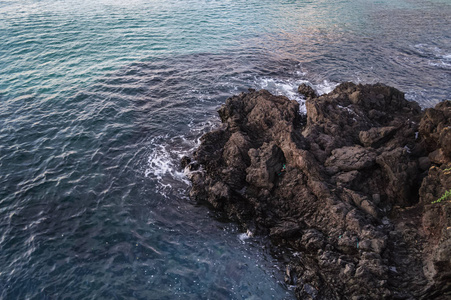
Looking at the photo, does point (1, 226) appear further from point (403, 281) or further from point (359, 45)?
point (359, 45)

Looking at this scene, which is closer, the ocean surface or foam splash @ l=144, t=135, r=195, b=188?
the ocean surface

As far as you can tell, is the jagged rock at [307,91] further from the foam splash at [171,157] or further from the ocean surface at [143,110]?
the foam splash at [171,157]

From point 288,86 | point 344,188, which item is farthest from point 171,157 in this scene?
point 288,86

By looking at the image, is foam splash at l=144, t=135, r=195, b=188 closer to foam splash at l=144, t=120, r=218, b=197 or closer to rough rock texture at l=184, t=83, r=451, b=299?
foam splash at l=144, t=120, r=218, b=197

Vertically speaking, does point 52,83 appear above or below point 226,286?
above

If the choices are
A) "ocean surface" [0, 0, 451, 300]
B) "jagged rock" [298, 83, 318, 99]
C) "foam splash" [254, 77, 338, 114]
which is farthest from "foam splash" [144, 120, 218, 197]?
"jagged rock" [298, 83, 318, 99]

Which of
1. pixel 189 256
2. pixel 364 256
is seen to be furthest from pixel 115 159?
pixel 364 256
